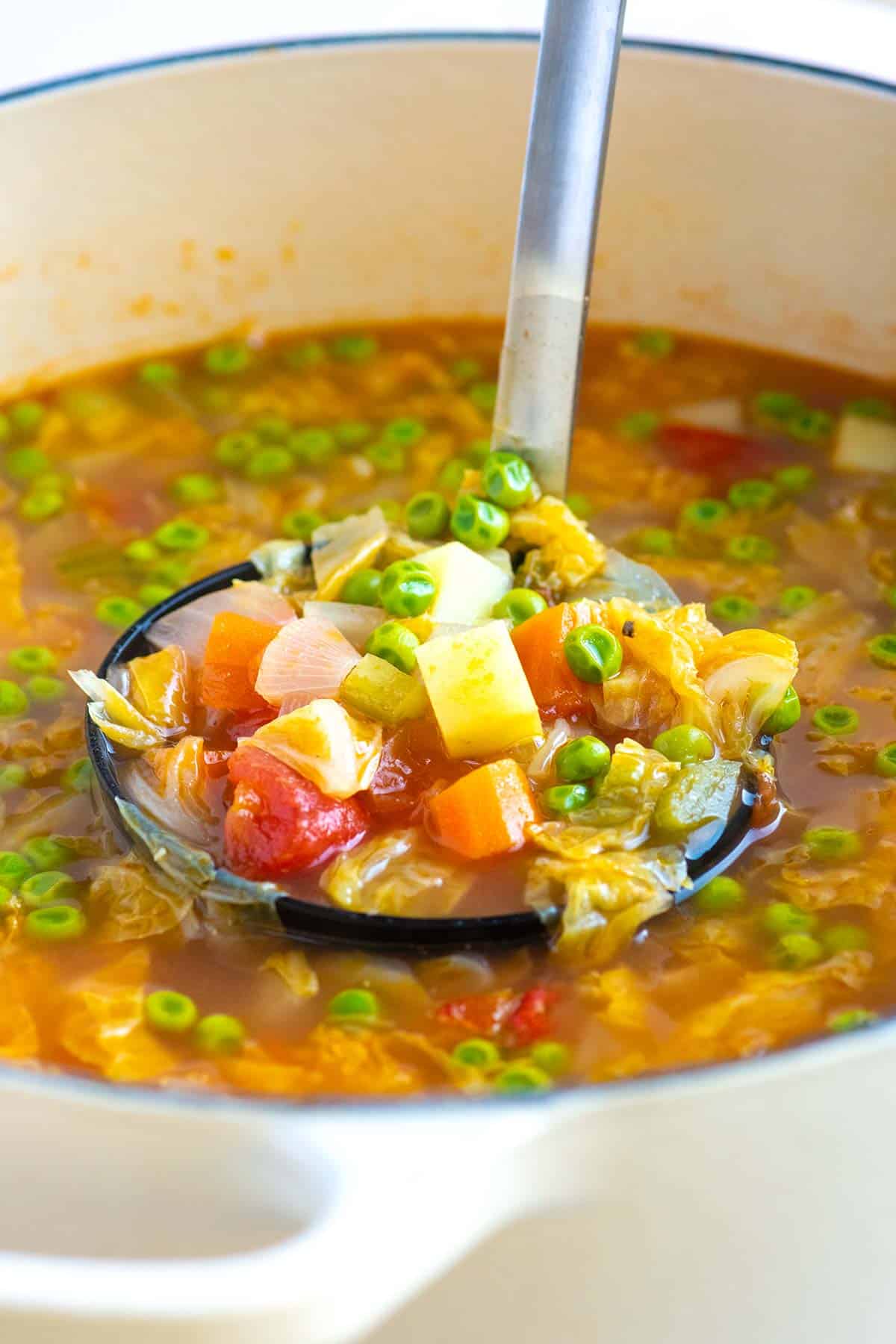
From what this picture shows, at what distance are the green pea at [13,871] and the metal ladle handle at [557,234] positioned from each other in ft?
3.94

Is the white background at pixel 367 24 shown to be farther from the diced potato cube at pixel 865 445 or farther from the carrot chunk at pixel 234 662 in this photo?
the carrot chunk at pixel 234 662

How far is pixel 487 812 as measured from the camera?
2.46 metres

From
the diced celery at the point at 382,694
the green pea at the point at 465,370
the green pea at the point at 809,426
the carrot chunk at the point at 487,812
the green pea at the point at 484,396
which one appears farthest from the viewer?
the green pea at the point at 465,370

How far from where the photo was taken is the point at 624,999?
2.40 m

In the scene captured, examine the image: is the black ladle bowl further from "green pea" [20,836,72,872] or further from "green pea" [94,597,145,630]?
"green pea" [94,597,145,630]

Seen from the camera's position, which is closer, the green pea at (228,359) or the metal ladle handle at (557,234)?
the metal ladle handle at (557,234)

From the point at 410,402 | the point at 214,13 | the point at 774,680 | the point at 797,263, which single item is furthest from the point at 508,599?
the point at 214,13

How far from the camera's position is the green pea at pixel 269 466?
3.63 metres

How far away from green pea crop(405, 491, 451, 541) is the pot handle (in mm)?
1459

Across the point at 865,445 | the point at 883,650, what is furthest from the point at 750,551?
the point at 865,445

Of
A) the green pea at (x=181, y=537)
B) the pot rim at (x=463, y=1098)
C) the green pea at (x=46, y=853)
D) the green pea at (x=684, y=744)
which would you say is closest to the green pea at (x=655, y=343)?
the green pea at (x=181, y=537)

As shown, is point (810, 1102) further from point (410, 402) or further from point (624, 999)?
point (410, 402)

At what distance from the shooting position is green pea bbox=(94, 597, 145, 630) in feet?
10.6

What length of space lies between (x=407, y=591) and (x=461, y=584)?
14cm
